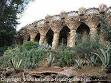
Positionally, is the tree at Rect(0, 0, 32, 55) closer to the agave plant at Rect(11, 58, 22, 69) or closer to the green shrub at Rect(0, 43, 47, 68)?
the green shrub at Rect(0, 43, 47, 68)

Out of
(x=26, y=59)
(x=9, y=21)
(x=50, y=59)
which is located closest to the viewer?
(x=50, y=59)

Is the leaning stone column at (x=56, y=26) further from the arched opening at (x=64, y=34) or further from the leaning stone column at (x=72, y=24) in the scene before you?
the leaning stone column at (x=72, y=24)

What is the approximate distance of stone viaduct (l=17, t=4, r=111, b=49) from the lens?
90.6 feet

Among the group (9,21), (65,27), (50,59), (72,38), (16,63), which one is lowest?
(16,63)

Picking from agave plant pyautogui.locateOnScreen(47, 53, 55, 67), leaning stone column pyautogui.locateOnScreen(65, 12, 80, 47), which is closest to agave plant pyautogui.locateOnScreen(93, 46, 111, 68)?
agave plant pyautogui.locateOnScreen(47, 53, 55, 67)

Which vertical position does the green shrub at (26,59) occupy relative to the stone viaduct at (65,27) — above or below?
below

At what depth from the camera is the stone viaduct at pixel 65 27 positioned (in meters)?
27.6

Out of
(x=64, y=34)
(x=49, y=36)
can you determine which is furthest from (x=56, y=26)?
(x=49, y=36)

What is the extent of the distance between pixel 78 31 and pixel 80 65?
1442cm

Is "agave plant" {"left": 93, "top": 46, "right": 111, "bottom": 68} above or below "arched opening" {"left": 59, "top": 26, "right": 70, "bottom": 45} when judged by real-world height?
below

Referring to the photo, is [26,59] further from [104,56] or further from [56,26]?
[56,26]

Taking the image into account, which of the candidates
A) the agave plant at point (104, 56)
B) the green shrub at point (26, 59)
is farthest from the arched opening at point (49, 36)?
the agave plant at point (104, 56)

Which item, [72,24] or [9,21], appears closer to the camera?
[72,24]

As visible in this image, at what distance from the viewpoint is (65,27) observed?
3016cm
